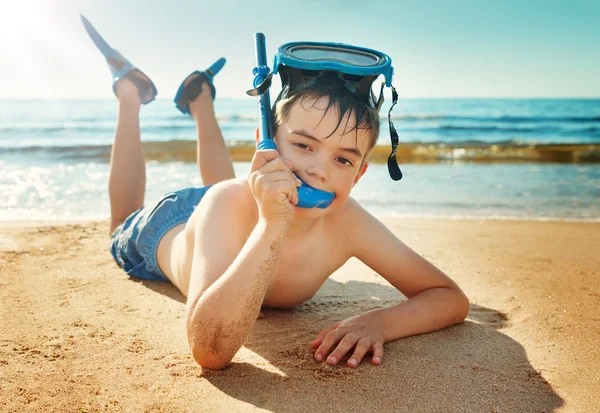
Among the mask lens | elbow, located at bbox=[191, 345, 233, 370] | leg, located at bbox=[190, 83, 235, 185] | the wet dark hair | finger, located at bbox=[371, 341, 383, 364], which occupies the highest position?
the mask lens

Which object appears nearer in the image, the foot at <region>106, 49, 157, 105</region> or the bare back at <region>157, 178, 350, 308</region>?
the bare back at <region>157, 178, 350, 308</region>

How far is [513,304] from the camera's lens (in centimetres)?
319

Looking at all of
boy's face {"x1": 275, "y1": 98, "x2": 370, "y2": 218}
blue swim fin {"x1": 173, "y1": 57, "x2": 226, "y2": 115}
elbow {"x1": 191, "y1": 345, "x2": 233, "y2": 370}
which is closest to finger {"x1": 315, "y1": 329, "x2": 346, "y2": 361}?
elbow {"x1": 191, "y1": 345, "x2": 233, "y2": 370}

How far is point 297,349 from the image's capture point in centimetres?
245

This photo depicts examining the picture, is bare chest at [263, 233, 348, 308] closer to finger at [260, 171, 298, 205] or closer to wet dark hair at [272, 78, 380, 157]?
wet dark hair at [272, 78, 380, 157]

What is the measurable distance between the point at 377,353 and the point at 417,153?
37.4 feet

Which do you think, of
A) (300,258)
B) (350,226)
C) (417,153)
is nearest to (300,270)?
(300,258)

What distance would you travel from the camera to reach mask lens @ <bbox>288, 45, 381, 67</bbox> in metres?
2.48

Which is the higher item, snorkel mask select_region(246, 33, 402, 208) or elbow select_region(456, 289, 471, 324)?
snorkel mask select_region(246, 33, 402, 208)

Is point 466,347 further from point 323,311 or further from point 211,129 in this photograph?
point 211,129

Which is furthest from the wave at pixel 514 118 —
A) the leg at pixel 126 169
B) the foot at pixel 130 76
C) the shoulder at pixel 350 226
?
the shoulder at pixel 350 226

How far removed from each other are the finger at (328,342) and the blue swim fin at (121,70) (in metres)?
3.22

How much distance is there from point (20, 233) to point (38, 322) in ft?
7.34

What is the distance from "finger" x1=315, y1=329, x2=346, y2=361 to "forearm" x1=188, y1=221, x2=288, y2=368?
0.43 m
